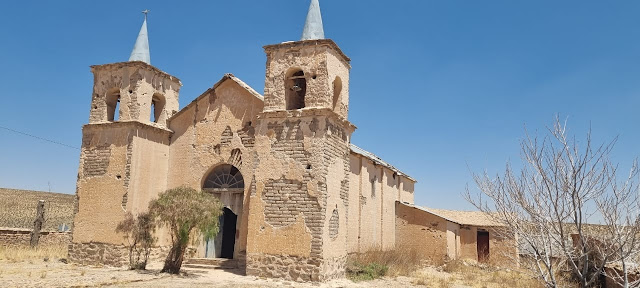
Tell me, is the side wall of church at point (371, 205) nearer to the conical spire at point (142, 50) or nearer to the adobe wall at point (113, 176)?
the adobe wall at point (113, 176)

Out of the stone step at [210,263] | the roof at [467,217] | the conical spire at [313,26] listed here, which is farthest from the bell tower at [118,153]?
the roof at [467,217]

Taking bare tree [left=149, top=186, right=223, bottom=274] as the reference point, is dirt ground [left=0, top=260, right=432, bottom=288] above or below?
below

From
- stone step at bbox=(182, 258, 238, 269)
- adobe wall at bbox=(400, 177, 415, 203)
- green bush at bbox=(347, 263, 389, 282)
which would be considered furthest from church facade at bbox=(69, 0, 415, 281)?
adobe wall at bbox=(400, 177, 415, 203)

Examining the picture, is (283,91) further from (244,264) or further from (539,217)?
(539,217)

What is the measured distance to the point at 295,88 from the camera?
52.5 feet

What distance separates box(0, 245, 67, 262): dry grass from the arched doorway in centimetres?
595

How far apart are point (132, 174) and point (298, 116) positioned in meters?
6.15

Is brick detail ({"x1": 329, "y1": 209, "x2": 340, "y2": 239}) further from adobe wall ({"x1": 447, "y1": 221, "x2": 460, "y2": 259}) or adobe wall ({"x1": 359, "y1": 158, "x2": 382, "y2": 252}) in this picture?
adobe wall ({"x1": 447, "y1": 221, "x2": 460, "y2": 259})

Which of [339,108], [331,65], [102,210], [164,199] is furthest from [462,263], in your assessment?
[102,210]

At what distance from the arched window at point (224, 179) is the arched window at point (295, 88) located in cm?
313

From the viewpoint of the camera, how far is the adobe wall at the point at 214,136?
16953 mm

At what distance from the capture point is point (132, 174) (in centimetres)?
1650

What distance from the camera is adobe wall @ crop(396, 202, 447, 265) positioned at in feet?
72.1

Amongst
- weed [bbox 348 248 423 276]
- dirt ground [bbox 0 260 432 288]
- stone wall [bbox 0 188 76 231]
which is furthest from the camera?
stone wall [bbox 0 188 76 231]
